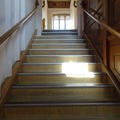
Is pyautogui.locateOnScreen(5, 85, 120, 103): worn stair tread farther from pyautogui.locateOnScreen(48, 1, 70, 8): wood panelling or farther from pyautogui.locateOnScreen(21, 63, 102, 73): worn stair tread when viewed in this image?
pyautogui.locateOnScreen(48, 1, 70, 8): wood panelling

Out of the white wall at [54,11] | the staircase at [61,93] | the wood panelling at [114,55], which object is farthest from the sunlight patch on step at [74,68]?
the white wall at [54,11]

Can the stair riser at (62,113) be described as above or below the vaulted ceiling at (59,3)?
below

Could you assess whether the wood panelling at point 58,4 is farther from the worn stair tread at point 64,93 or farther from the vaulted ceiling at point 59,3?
the worn stair tread at point 64,93

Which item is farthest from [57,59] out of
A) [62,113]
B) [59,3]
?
[59,3]

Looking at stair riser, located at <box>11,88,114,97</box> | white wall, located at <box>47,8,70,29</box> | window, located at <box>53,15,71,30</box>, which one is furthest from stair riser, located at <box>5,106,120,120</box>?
window, located at <box>53,15,71,30</box>

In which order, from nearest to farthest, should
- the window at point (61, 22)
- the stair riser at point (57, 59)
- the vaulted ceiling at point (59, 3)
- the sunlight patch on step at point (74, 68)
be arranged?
the sunlight patch on step at point (74, 68) → the stair riser at point (57, 59) → the vaulted ceiling at point (59, 3) → the window at point (61, 22)

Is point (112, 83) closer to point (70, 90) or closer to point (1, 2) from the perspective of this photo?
point (70, 90)

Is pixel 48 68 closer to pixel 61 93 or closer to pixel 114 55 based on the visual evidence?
pixel 61 93

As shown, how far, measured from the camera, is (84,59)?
2.60m

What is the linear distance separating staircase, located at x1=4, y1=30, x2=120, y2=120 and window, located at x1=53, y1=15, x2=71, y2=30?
8.92 metres

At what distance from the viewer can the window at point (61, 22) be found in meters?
11.0

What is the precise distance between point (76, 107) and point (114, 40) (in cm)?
103

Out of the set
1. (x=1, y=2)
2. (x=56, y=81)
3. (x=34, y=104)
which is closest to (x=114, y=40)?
(x=56, y=81)

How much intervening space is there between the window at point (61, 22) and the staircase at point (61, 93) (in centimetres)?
892
